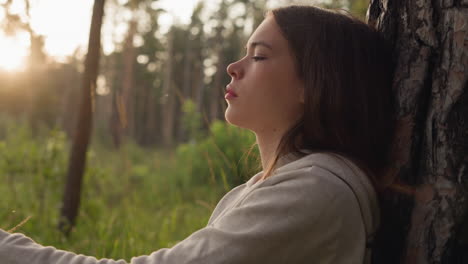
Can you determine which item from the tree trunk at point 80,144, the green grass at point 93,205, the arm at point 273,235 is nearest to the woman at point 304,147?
the arm at point 273,235

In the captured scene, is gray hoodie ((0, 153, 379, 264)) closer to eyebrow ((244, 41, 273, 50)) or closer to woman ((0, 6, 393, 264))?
woman ((0, 6, 393, 264))

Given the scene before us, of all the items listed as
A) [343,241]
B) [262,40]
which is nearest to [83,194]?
[262,40]

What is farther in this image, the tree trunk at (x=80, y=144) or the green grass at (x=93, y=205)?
the tree trunk at (x=80, y=144)

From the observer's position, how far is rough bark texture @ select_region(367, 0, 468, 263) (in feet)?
3.60

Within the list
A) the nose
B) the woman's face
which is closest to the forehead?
the woman's face

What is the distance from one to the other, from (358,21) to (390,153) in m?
0.45

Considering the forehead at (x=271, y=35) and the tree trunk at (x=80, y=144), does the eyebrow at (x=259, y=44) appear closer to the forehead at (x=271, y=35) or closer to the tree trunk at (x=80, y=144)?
the forehead at (x=271, y=35)

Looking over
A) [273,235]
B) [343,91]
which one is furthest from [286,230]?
[343,91]

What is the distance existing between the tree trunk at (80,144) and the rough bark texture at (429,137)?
2.31 meters

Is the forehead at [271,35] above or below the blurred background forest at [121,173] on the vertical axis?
above

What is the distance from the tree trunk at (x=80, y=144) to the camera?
3217 mm

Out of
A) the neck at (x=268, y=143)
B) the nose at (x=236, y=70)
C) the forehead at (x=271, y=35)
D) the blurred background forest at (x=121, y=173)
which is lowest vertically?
the blurred background forest at (x=121, y=173)

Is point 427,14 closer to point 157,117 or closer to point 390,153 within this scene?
point 390,153

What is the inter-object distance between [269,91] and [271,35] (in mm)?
Answer: 199
